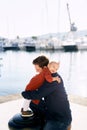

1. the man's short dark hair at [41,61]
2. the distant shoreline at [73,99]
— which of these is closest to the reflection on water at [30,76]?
the distant shoreline at [73,99]

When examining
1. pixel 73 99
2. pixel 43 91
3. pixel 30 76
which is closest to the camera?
pixel 43 91

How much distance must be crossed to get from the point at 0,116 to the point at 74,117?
50.5 inches

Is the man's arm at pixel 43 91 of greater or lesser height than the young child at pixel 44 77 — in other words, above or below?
below

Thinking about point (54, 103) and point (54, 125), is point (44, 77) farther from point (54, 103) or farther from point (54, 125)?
point (54, 125)

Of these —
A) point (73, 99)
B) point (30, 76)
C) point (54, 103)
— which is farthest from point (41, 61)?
point (30, 76)

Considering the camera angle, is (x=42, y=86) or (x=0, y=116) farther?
(x=0, y=116)

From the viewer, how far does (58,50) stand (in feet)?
273

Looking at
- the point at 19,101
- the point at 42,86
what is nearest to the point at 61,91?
the point at 42,86

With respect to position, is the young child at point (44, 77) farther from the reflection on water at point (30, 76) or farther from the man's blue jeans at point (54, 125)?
the reflection on water at point (30, 76)

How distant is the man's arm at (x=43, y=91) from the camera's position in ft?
12.5

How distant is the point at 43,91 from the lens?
3.80 m

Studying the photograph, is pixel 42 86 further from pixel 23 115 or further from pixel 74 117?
pixel 74 117

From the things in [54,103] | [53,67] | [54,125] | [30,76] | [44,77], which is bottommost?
[30,76]

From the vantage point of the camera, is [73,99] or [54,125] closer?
[54,125]
